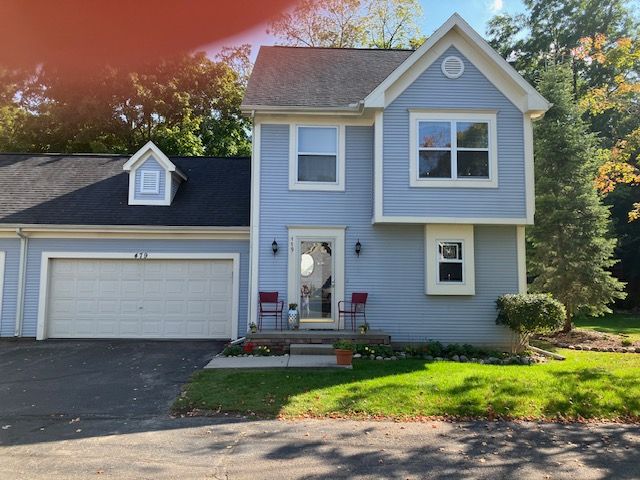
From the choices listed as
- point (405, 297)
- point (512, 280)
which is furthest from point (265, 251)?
point (512, 280)

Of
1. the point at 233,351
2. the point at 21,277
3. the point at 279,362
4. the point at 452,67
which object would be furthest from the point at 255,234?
the point at 21,277

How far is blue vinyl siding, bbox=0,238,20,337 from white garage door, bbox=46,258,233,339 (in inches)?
35.5

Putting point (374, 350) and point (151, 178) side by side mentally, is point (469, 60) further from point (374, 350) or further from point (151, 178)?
point (151, 178)

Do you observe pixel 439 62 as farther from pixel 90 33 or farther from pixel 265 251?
pixel 90 33

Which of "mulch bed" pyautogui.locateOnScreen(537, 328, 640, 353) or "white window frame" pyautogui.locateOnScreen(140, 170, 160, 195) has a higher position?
"white window frame" pyautogui.locateOnScreen(140, 170, 160, 195)

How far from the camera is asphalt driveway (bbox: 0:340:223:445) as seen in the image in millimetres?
6234

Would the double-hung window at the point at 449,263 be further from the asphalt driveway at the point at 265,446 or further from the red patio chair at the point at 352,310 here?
the asphalt driveway at the point at 265,446

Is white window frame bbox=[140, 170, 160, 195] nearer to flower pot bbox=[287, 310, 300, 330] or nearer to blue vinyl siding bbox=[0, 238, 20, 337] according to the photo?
blue vinyl siding bbox=[0, 238, 20, 337]

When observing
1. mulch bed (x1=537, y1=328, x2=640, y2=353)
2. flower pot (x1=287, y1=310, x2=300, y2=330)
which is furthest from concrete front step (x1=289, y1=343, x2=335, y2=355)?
mulch bed (x1=537, y1=328, x2=640, y2=353)

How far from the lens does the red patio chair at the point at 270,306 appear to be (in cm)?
1104

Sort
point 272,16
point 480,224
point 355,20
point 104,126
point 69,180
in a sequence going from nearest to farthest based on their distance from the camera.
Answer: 1. point 272,16
2. point 480,224
3. point 69,180
4. point 104,126
5. point 355,20

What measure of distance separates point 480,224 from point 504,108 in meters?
2.91

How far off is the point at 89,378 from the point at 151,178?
21.9ft

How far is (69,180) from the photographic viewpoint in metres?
14.1
